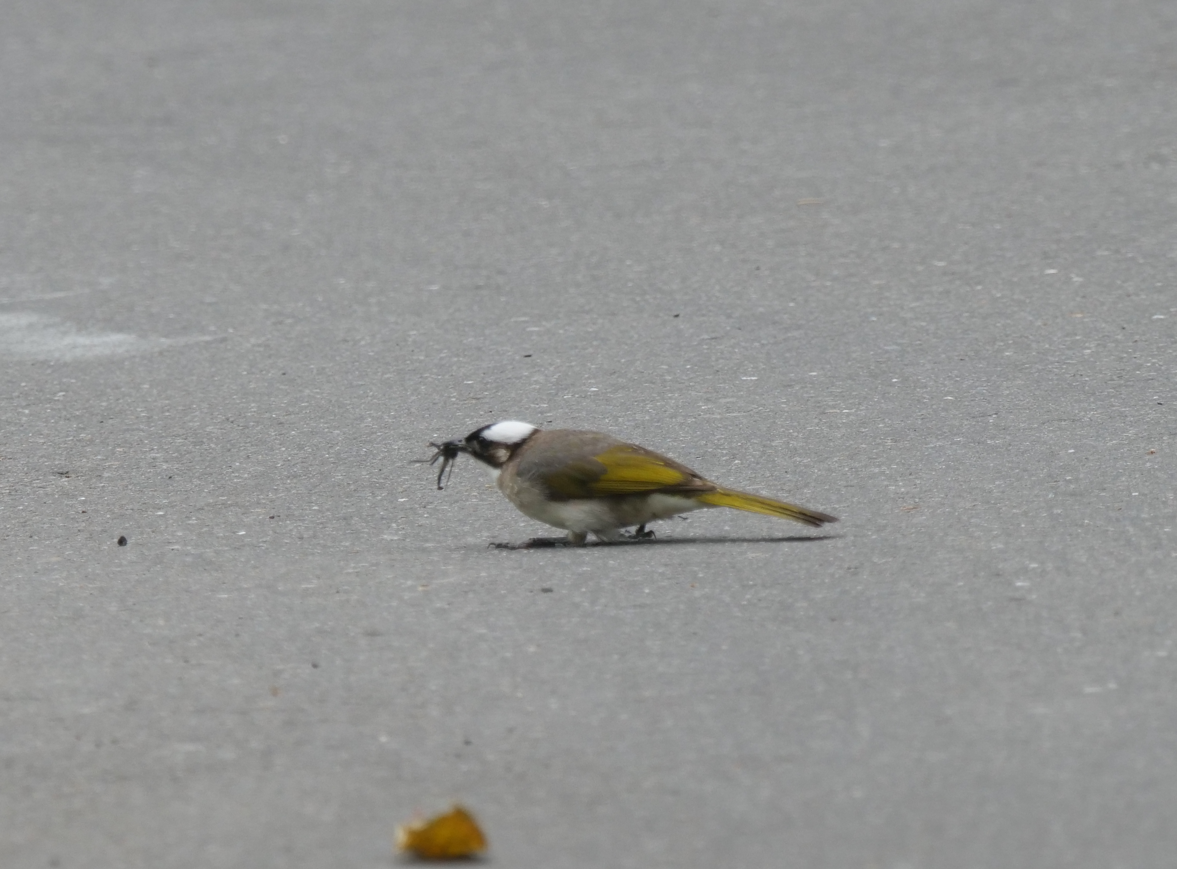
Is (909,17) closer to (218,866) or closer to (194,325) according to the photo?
(194,325)

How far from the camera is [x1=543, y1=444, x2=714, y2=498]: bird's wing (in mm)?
6121

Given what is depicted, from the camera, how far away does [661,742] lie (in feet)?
14.4

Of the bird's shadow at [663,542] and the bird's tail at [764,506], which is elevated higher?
the bird's tail at [764,506]

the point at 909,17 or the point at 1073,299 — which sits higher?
the point at 909,17

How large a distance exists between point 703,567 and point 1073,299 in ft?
12.8

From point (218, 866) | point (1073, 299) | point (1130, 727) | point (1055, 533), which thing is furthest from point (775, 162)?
point (218, 866)

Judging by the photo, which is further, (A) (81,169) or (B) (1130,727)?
(A) (81,169)

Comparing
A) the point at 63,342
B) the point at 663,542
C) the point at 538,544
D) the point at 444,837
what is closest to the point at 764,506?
the point at 663,542

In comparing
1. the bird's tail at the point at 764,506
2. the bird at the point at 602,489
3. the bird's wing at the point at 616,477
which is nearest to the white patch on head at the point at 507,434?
the bird at the point at 602,489

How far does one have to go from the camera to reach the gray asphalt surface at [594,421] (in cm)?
420

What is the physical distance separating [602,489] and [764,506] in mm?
558

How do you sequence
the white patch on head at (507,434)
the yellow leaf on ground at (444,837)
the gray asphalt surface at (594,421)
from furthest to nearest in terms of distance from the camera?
the white patch on head at (507,434) < the gray asphalt surface at (594,421) < the yellow leaf on ground at (444,837)

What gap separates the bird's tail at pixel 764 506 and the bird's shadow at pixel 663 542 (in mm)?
89

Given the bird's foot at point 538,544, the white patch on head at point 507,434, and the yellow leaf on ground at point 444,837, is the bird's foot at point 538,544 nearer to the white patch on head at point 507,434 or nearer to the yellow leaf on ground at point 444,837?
the white patch on head at point 507,434
